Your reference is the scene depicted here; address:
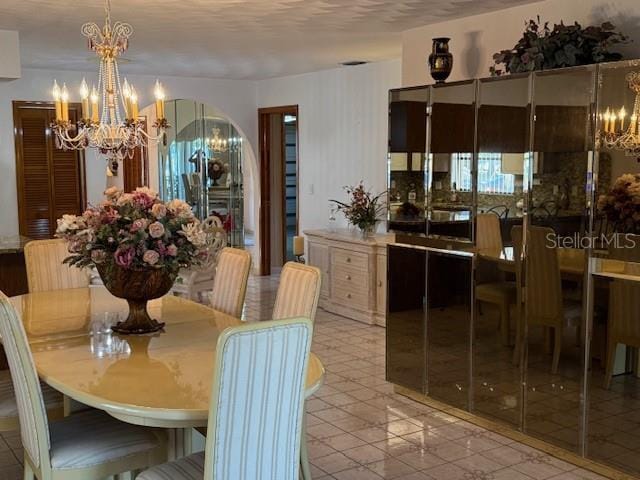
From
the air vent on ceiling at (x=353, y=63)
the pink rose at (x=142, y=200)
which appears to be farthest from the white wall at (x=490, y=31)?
the pink rose at (x=142, y=200)

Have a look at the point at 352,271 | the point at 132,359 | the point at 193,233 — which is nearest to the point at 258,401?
the point at 132,359

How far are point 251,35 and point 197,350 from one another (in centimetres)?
319

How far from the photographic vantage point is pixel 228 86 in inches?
341

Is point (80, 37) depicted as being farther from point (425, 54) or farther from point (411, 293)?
point (411, 293)

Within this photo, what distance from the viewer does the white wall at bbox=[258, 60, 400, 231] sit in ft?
23.1

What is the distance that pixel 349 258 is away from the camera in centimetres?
680

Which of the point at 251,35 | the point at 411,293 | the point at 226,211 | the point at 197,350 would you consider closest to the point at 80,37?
the point at 251,35

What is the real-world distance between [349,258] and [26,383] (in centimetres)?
462

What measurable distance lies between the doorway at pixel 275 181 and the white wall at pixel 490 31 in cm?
384

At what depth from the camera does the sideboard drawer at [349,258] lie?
260 inches

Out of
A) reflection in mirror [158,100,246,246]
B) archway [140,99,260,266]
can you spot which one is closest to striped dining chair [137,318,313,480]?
archway [140,99,260,266]

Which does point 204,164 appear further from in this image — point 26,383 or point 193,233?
point 26,383

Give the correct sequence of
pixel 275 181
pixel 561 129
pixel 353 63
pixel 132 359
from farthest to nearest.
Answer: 1. pixel 275 181
2. pixel 353 63
3. pixel 561 129
4. pixel 132 359

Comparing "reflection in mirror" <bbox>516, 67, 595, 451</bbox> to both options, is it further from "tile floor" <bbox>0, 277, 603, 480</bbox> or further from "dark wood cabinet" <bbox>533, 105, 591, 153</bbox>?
"tile floor" <bbox>0, 277, 603, 480</bbox>
